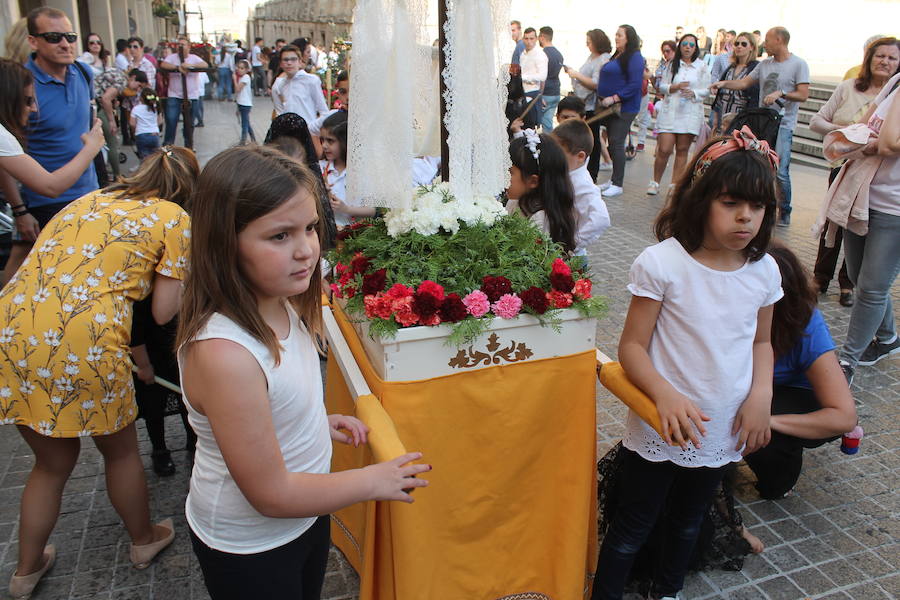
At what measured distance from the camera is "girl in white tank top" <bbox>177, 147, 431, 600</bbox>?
1278 millimetres

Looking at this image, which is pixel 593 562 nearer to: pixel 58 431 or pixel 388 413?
pixel 388 413

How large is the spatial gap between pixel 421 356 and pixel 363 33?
3.78ft

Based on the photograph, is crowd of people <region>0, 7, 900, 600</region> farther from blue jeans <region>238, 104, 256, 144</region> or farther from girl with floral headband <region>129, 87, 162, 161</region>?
blue jeans <region>238, 104, 256, 144</region>

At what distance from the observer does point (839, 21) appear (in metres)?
23.9

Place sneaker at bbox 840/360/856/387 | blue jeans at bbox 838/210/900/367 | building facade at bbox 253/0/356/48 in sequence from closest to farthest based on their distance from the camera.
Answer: blue jeans at bbox 838/210/900/367 → sneaker at bbox 840/360/856/387 → building facade at bbox 253/0/356/48

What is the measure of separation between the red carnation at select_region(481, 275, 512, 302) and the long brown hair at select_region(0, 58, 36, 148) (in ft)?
9.20

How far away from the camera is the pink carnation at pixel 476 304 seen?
6.57ft

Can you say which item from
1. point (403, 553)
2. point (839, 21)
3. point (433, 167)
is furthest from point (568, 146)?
point (839, 21)

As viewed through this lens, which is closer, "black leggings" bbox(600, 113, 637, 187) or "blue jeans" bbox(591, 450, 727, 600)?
"blue jeans" bbox(591, 450, 727, 600)

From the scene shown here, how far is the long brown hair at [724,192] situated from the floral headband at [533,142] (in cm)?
121

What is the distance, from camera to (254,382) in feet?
4.18

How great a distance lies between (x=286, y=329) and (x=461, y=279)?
0.79 m

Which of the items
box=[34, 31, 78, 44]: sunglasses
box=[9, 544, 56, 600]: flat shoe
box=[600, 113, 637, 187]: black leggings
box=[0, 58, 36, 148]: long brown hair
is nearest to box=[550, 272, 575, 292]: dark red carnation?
box=[9, 544, 56, 600]: flat shoe


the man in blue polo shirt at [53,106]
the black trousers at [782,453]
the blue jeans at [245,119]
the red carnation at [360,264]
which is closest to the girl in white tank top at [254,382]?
the red carnation at [360,264]
